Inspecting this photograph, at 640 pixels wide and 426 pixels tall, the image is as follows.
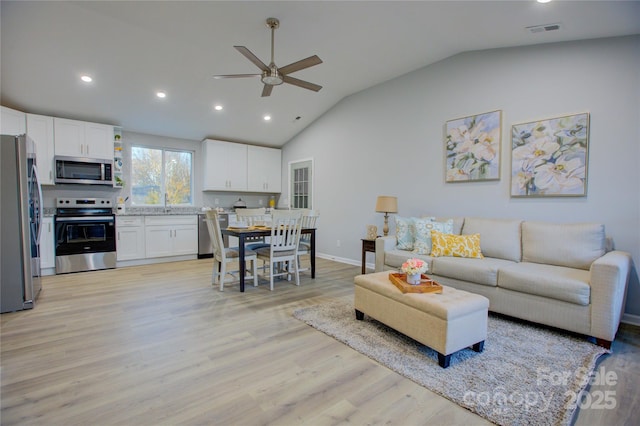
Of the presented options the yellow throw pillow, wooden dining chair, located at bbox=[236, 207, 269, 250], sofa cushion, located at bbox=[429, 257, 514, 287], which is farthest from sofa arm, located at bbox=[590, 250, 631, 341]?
wooden dining chair, located at bbox=[236, 207, 269, 250]

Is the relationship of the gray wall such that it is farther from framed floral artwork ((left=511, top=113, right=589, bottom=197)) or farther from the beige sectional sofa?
the beige sectional sofa

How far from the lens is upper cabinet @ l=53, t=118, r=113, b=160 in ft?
15.7

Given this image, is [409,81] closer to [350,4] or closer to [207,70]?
[350,4]

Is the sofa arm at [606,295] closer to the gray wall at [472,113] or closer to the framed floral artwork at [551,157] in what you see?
the gray wall at [472,113]

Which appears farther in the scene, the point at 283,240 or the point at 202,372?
the point at 283,240

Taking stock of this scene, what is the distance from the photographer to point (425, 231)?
382 centimetres

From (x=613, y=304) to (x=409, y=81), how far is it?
371 cm

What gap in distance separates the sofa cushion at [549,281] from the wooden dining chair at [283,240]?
244cm

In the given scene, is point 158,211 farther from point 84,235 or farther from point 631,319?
point 631,319

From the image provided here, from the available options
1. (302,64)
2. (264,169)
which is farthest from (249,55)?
(264,169)

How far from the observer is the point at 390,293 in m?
2.50

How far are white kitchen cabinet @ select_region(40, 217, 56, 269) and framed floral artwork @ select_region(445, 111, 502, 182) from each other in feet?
19.5

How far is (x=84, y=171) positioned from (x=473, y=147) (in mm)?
6018

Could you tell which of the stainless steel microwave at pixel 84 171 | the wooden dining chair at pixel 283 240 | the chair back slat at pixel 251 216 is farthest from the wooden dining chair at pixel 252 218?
the stainless steel microwave at pixel 84 171
